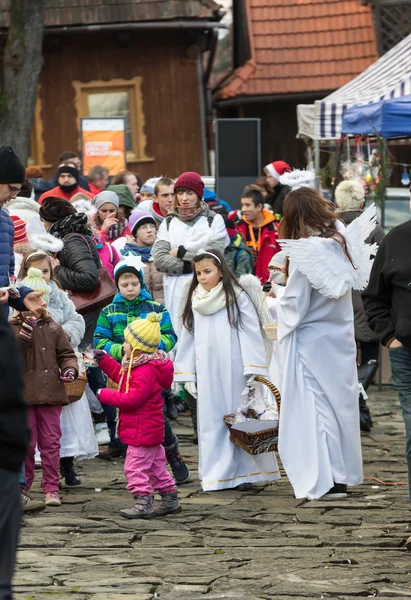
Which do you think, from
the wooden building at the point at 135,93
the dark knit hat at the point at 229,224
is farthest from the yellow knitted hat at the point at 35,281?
the wooden building at the point at 135,93

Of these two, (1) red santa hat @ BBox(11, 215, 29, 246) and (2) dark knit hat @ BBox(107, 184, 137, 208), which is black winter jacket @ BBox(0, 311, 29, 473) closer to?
(1) red santa hat @ BBox(11, 215, 29, 246)

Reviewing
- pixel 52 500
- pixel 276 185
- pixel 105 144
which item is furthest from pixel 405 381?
pixel 105 144

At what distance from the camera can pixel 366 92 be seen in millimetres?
15320

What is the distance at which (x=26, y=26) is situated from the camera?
18516mm

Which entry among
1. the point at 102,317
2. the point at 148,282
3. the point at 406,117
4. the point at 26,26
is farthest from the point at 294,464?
the point at 26,26

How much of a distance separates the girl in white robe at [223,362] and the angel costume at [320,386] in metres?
0.67

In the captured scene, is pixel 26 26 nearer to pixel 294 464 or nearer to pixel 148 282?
pixel 148 282

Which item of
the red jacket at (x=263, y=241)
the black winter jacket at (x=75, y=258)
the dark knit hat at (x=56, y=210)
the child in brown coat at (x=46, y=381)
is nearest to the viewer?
the child in brown coat at (x=46, y=381)

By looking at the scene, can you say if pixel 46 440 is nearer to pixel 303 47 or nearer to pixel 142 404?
pixel 142 404

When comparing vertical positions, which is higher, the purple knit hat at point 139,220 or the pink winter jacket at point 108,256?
the purple knit hat at point 139,220

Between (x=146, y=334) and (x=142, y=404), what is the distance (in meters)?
0.42

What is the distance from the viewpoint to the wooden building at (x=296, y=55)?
2825 centimetres

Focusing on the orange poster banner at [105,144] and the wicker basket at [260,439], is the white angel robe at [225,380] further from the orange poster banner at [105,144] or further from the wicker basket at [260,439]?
the orange poster banner at [105,144]

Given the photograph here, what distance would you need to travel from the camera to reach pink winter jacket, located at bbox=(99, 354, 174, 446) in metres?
7.99
